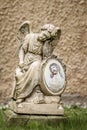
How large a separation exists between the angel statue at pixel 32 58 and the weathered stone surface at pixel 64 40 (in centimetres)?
325

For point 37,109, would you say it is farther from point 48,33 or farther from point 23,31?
point 23,31

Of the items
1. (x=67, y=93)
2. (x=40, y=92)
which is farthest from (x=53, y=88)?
(x=67, y=93)

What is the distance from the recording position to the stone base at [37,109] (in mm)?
7863

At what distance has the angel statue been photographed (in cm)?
794

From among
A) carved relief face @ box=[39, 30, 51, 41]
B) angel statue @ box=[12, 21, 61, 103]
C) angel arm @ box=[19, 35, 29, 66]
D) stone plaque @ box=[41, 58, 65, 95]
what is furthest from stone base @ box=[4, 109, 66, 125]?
carved relief face @ box=[39, 30, 51, 41]

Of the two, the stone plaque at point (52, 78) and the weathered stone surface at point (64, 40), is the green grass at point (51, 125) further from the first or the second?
the weathered stone surface at point (64, 40)

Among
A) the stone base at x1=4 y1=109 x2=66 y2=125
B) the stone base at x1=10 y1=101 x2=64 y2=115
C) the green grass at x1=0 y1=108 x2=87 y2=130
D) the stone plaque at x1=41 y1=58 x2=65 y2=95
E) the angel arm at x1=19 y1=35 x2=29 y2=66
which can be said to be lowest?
the green grass at x1=0 y1=108 x2=87 y2=130

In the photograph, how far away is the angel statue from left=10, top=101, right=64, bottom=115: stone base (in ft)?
0.32

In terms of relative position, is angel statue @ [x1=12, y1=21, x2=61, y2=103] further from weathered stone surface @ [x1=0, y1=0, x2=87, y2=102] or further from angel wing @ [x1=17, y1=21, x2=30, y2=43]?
weathered stone surface @ [x1=0, y1=0, x2=87, y2=102]

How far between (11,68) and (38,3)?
1352 mm

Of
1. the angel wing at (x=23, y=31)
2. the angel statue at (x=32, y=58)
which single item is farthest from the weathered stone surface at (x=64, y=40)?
the angel statue at (x=32, y=58)

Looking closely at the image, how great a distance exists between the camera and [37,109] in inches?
311

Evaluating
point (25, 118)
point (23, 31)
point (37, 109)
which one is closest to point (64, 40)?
point (23, 31)

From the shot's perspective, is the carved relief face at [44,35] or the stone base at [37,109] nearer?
the stone base at [37,109]
